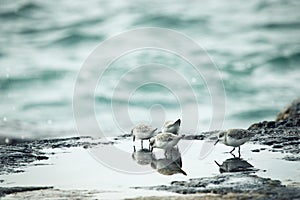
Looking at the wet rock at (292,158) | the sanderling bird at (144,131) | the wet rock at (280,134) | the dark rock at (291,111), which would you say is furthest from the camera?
the dark rock at (291,111)

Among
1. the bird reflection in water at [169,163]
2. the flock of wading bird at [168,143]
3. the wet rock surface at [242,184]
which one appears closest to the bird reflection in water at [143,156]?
the flock of wading bird at [168,143]

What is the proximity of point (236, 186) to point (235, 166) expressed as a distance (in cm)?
167

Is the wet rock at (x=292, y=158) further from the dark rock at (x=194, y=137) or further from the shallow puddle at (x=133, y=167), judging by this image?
the dark rock at (x=194, y=137)

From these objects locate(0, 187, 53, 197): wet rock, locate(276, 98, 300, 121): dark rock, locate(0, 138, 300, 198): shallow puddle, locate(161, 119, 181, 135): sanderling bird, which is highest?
locate(276, 98, 300, 121): dark rock

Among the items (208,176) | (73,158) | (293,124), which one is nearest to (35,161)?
(73,158)

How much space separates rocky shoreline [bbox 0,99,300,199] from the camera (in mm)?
8180

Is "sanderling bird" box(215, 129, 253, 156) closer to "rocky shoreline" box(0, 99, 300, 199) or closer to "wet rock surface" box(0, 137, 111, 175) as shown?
→ "rocky shoreline" box(0, 99, 300, 199)

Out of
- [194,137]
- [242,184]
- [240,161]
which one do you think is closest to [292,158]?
[240,161]

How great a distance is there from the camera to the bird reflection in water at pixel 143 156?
10905mm

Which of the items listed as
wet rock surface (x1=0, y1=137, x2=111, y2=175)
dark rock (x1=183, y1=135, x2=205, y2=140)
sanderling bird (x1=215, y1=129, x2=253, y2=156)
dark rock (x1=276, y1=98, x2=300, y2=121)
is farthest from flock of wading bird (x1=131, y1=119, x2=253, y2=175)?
dark rock (x1=276, y1=98, x2=300, y2=121)

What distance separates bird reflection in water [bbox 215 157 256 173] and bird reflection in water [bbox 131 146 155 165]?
1372mm

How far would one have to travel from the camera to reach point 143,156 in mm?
11406

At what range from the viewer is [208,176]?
370 inches

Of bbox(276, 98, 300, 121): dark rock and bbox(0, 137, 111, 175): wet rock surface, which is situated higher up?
bbox(276, 98, 300, 121): dark rock
